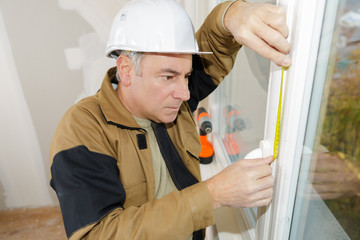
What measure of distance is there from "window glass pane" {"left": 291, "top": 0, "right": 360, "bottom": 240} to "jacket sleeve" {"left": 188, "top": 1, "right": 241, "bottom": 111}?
454 millimetres

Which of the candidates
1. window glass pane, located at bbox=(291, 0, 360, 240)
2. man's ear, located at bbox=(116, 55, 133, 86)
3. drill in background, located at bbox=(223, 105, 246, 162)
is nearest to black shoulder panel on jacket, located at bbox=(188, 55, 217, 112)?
drill in background, located at bbox=(223, 105, 246, 162)

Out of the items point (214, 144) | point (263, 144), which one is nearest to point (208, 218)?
point (263, 144)

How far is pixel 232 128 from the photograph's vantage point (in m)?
1.41

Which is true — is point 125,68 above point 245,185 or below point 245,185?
above

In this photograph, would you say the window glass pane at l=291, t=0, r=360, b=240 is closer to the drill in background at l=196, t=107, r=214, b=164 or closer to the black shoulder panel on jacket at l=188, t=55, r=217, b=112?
the black shoulder panel on jacket at l=188, t=55, r=217, b=112

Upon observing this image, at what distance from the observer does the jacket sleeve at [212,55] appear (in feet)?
2.99

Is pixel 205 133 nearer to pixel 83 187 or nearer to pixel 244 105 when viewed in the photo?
pixel 244 105

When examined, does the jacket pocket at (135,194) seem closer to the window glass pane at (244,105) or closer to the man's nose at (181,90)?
the man's nose at (181,90)

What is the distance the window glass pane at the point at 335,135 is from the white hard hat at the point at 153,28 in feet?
1.42

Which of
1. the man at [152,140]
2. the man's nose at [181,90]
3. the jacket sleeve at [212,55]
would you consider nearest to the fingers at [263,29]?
the man at [152,140]

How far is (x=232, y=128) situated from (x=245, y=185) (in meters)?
0.76

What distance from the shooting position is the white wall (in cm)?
162

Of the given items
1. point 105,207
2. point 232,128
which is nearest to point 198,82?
point 232,128

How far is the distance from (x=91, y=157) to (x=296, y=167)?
0.55m
